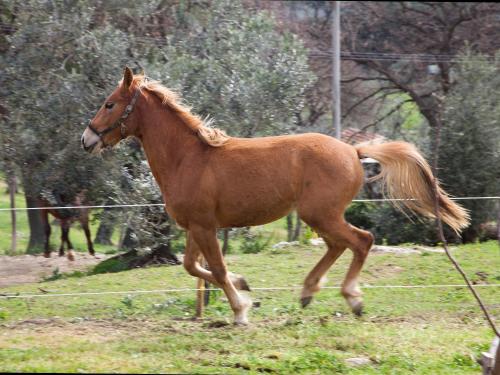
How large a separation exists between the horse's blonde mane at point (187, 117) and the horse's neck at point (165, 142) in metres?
0.05

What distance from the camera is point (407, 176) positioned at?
24.9ft

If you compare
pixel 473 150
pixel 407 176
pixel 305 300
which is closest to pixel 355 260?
pixel 305 300

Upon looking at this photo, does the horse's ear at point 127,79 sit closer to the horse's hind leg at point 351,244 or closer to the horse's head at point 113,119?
the horse's head at point 113,119

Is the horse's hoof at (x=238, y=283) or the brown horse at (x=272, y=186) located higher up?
the brown horse at (x=272, y=186)

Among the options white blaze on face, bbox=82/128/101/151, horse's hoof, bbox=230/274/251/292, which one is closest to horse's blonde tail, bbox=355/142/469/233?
horse's hoof, bbox=230/274/251/292

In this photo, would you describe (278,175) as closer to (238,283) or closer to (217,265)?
(217,265)

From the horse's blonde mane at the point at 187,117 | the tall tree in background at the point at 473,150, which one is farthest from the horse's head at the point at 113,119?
the tall tree in background at the point at 473,150

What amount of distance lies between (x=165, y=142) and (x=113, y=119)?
57 cm

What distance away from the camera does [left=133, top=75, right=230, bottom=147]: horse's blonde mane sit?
25.2 ft

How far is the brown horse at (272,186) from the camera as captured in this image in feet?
24.1

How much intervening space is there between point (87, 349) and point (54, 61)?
7.69m

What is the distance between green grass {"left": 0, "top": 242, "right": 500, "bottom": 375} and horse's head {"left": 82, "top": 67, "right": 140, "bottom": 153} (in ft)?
5.80

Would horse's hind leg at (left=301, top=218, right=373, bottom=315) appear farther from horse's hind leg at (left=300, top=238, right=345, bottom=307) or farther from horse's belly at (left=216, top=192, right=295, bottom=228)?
horse's belly at (left=216, top=192, right=295, bottom=228)

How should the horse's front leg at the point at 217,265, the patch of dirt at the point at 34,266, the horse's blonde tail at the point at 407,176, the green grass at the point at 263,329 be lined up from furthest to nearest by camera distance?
the patch of dirt at the point at 34,266
the horse's blonde tail at the point at 407,176
the horse's front leg at the point at 217,265
the green grass at the point at 263,329
